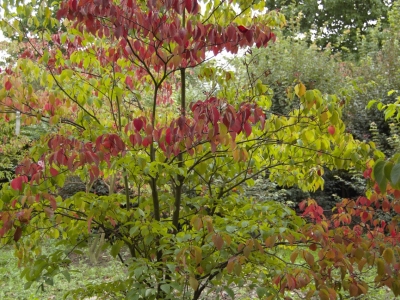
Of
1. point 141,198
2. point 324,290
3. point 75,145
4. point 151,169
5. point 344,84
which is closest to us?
point 324,290

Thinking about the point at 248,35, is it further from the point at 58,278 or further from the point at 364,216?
the point at 58,278

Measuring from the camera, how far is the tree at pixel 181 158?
2000mm

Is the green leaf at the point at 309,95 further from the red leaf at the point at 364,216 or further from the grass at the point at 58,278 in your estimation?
the grass at the point at 58,278

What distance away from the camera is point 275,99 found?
9023 millimetres

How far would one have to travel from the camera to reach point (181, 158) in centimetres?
262

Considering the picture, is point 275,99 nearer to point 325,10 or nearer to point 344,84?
point 344,84

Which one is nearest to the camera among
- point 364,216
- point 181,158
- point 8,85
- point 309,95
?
point 309,95

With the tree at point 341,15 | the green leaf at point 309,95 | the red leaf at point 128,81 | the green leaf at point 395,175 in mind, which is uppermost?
the tree at point 341,15

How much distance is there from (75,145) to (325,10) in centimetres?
1717

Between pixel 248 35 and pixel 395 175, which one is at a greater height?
pixel 248 35

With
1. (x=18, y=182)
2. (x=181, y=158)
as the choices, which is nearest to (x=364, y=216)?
(x=181, y=158)

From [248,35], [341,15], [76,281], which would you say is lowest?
[76,281]

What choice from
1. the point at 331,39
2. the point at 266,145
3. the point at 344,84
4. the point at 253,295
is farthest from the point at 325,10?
the point at 266,145

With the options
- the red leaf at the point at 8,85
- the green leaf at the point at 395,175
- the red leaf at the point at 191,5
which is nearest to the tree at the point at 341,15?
the red leaf at the point at 191,5
